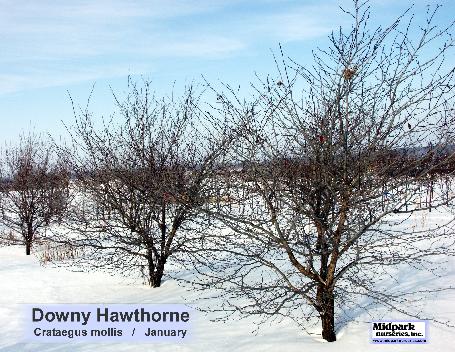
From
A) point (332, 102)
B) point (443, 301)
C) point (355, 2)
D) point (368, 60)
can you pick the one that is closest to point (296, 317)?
point (443, 301)

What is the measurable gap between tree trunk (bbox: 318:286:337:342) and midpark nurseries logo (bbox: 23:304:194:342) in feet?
5.56

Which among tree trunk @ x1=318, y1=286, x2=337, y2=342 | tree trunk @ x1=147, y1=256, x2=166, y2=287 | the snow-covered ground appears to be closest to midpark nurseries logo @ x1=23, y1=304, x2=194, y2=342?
the snow-covered ground

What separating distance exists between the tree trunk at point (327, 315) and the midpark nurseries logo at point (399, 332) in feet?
1.44

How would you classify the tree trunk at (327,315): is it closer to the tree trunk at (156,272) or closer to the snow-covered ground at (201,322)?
the snow-covered ground at (201,322)

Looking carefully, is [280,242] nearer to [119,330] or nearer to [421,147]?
[421,147]

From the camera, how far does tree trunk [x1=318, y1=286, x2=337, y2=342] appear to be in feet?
15.7

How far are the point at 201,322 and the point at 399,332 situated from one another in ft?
8.09

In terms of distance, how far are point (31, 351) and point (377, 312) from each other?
422 cm

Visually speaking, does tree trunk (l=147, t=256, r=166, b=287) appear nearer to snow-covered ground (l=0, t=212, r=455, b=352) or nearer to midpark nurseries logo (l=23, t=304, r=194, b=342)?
snow-covered ground (l=0, t=212, r=455, b=352)

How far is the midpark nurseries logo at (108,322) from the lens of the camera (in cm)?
557

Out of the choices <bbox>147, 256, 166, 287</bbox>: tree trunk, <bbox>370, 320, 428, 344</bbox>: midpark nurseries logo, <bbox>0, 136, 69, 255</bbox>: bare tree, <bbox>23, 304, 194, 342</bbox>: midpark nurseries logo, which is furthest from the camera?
<bbox>0, 136, 69, 255</bbox>: bare tree

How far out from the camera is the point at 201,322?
229 inches

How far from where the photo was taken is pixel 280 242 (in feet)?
14.8

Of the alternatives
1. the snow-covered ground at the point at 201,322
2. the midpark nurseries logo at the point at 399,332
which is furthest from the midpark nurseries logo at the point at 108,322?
the midpark nurseries logo at the point at 399,332
